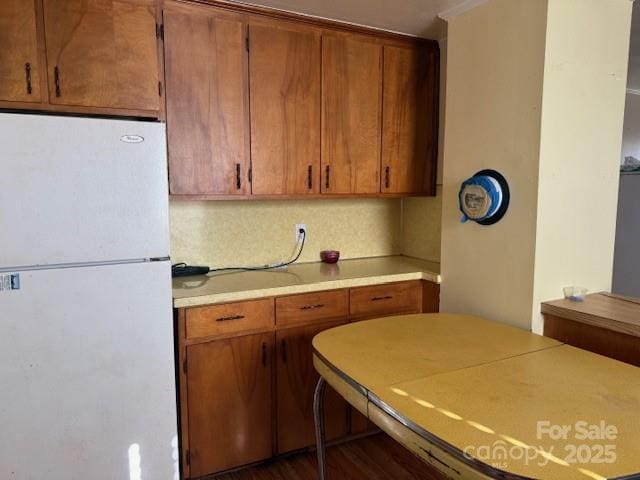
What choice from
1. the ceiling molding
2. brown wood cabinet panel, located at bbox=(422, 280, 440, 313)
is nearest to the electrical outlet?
brown wood cabinet panel, located at bbox=(422, 280, 440, 313)

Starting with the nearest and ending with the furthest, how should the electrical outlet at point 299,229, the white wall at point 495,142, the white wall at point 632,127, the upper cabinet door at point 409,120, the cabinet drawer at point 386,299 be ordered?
the white wall at point 495,142, the cabinet drawer at point 386,299, the upper cabinet door at point 409,120, the electrical outlet at point 299,229, the white wall at point 632,127

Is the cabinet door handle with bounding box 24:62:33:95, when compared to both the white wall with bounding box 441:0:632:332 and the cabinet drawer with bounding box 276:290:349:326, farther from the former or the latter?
the white wall with bounding box 441:0:632:332

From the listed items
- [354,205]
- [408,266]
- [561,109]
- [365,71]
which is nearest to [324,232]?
[354,205]

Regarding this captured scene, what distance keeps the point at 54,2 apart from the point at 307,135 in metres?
1.23

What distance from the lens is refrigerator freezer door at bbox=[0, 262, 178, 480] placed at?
1.57 meters

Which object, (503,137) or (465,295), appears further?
(465,295)

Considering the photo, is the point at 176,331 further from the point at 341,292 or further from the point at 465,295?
the point at 465,295

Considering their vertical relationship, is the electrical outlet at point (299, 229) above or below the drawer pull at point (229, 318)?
above

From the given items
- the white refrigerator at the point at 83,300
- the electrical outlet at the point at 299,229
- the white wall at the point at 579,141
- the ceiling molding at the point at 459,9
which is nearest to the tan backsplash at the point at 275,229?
the electrical outlet at the point at 299,229

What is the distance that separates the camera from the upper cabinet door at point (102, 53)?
181 centimetres

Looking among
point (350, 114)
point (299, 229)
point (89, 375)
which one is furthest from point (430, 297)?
point (89, 375)

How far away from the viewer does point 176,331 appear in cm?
193

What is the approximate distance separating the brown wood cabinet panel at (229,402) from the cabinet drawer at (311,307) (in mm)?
129

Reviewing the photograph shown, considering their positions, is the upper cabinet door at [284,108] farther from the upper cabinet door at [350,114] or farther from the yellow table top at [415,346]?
the yellow table top at [415,346]
